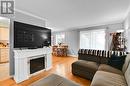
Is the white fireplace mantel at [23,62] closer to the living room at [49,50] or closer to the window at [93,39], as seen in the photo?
the living room at [49,50]

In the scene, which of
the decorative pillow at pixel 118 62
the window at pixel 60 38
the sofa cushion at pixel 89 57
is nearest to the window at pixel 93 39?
the window at pixel 60 38

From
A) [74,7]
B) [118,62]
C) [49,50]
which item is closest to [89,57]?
[118,62]

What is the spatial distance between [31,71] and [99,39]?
4.45 m

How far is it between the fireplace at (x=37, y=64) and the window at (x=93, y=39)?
364 centimetres

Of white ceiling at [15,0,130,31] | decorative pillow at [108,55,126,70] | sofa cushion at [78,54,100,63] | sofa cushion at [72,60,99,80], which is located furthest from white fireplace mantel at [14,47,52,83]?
decorative pillow at [108,55,126,70]

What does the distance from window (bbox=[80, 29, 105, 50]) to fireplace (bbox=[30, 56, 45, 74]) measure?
3.64 m

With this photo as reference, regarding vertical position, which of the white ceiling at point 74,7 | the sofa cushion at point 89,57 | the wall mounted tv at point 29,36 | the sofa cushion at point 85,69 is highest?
the white ceiling at point 74,7

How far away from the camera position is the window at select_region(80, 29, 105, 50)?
5.30 m

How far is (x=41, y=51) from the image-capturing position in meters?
3.29

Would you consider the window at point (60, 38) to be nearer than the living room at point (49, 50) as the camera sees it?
No

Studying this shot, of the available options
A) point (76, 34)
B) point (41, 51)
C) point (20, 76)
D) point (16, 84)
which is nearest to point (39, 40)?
point (41, 51)

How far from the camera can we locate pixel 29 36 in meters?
2.95

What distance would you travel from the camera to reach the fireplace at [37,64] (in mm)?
3005

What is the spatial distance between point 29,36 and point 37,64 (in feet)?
3.71
